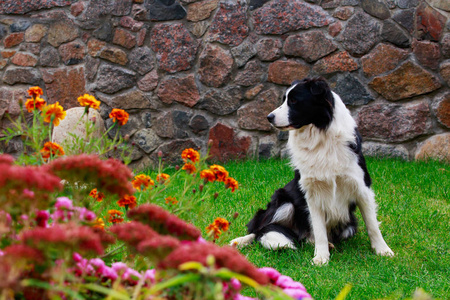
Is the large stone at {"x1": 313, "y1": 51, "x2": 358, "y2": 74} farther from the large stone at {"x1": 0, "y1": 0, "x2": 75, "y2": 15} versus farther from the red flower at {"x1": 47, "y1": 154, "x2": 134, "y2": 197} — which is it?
the red flower at {"x1": 47, "y1": 154, "x2": 134, "y2": 197}

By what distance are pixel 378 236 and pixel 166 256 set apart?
237cm

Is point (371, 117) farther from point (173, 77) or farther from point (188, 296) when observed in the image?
point (188, 296)

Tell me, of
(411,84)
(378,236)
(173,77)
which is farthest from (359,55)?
(378,236)

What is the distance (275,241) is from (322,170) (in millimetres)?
559

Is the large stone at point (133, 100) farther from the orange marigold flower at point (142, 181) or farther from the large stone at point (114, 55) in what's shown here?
the orange marigold flower at point (142, 181)

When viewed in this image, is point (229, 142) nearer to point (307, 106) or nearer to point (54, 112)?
point (307, 106)

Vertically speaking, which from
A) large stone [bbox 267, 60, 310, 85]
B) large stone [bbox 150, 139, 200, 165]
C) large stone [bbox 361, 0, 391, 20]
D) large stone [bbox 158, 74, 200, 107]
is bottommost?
large stone [bbox 150, 139, 200, 165]

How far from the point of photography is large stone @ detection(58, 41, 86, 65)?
564 centimetres

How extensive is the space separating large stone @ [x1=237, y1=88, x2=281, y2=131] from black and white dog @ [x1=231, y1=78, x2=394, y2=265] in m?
2.13

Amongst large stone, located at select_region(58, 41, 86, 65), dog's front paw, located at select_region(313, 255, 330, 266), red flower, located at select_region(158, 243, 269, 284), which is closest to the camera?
red flower, located at select_region(158, 243, 269, 284)

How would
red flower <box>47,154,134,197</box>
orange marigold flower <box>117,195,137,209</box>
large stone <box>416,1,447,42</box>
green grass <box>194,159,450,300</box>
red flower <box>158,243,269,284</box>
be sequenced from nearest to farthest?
red flower <box>158,243,269,284</box> → red flower <box>47,154,134,197</box> → orange marigold flower <box>117,195,137,209</box> → green grass <box>194,159,450,300</box> → large stone <box>416,1,447,42</box>

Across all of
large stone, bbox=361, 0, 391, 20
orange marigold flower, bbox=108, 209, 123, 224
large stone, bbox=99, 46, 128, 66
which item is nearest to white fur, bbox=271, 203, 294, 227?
orange marigold flower, bbox=108, 209, 123, 224

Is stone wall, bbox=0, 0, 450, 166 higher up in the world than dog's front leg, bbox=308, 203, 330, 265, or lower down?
higher up

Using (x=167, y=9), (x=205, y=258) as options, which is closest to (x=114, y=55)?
(x=167, y=9)
